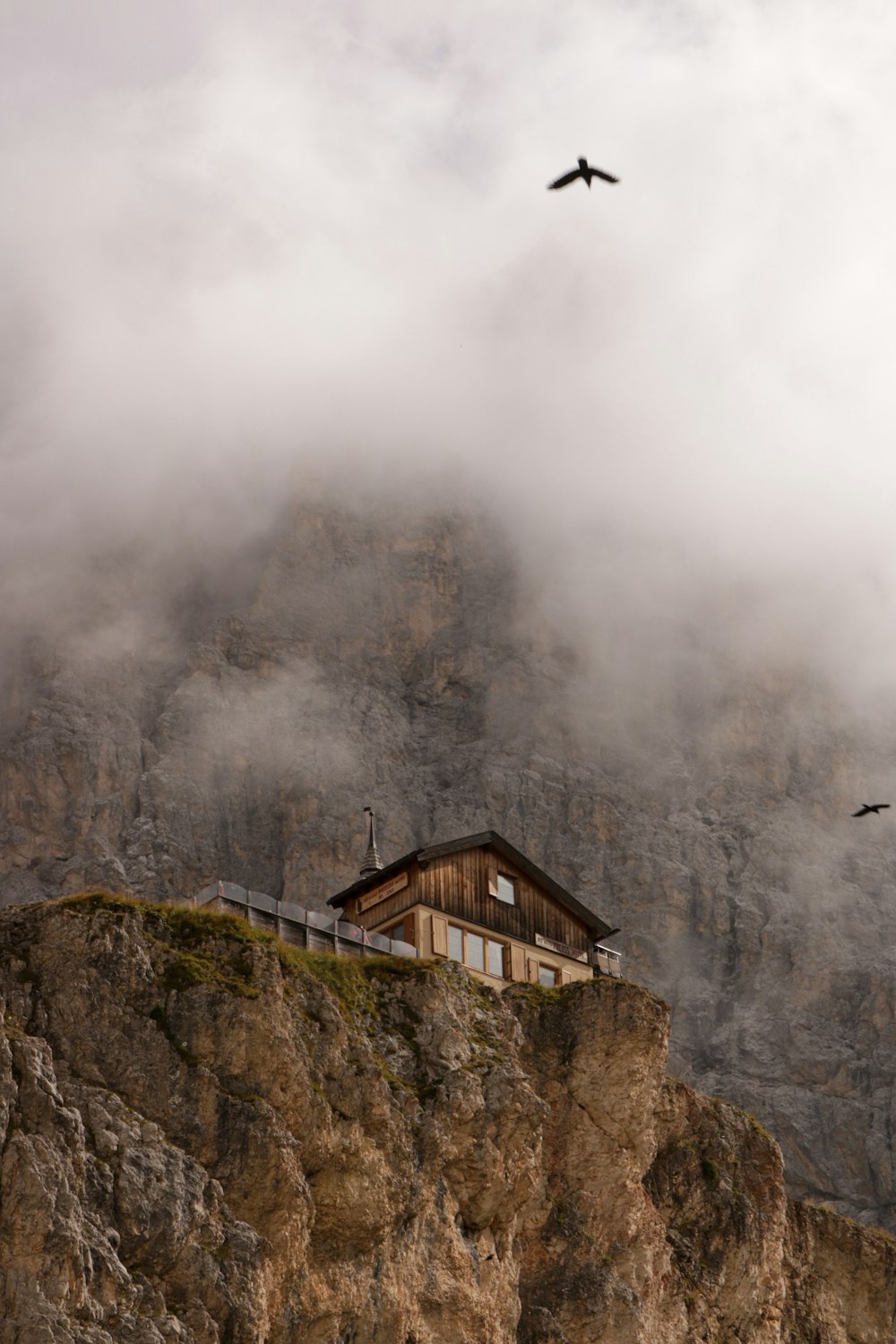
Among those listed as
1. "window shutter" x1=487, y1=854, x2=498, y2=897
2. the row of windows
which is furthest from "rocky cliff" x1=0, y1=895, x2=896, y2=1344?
"window shutter" x1=487, y1=854, x2=498, y2=897

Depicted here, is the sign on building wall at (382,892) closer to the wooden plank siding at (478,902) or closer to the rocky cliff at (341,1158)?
the wooden plank siding at (478,902)

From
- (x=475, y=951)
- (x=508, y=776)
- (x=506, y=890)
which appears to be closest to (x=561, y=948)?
(x=506, y=890)

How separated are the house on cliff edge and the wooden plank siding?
4cm

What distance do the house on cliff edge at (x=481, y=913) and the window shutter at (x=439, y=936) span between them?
35 mm

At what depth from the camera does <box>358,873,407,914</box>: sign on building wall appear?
66.3 m

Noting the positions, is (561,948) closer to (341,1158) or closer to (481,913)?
(481,913)

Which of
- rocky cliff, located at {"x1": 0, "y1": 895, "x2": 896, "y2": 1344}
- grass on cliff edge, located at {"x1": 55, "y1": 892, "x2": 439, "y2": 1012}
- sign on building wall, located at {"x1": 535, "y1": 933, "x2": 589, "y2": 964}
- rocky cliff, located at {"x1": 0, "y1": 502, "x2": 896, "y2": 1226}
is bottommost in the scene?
rocky cliff, located at {"x1": 0, "y1": 895, "x2": 896, "y2": 1344}

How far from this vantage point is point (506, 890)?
6881 cm

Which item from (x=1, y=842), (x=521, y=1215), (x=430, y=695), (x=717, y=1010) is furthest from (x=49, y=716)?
(x=521, y=1215)

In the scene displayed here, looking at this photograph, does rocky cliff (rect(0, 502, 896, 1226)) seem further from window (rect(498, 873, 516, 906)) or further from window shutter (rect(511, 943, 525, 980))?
window (rect(498, 873, 516, 906))

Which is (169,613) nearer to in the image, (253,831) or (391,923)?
(253,831)

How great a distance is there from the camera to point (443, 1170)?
Result: 53.6 m

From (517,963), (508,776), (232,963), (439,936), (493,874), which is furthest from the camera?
(508,776)

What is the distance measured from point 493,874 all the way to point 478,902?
174 centimetres
